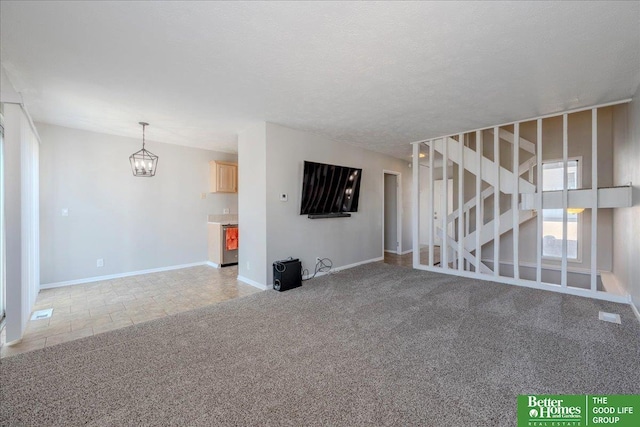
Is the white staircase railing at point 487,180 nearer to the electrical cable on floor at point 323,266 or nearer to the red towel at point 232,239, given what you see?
the electrical cable on floor at point 323,266

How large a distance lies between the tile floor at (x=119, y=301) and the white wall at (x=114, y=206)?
41cm

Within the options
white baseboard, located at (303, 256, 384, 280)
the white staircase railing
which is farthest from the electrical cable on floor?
the white staircase railing

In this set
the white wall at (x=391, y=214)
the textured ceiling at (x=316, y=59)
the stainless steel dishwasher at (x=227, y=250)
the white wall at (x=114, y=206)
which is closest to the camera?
the textured ceiling at (x=316, y=59)

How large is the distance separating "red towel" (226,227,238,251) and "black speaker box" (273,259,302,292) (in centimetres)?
193

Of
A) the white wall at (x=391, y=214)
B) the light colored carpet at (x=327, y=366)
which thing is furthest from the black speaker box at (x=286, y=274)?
the white wall at (x=391, y=214)

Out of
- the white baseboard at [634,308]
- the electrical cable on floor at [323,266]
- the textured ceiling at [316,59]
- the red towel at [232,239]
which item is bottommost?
the white baseboard at [634,308]

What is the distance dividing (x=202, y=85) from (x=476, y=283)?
15.5ft

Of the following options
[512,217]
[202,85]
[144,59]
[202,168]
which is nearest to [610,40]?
[512,217]

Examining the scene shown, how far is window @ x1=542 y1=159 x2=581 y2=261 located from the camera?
4879 mm

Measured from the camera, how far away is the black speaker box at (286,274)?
3.91 meters

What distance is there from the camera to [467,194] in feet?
18.9

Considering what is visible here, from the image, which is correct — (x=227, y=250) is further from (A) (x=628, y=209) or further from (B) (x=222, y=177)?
(A) (x=628, y=209)

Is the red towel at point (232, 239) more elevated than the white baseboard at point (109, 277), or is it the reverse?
the red towel at point (232, 239)

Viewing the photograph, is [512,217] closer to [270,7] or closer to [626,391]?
[626,391]
